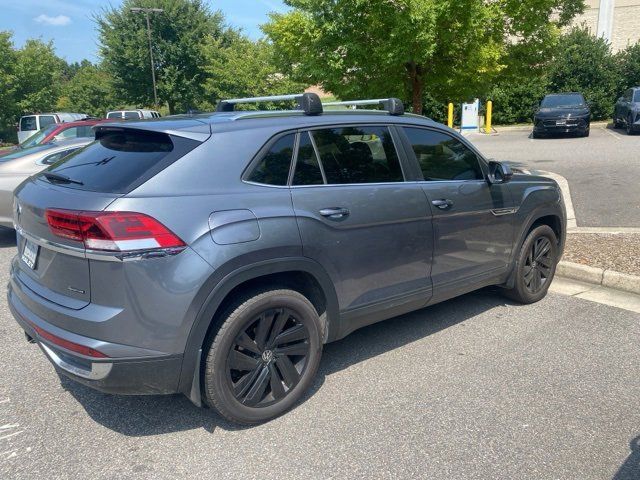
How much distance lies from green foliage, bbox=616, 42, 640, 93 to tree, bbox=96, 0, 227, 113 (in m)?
24.5

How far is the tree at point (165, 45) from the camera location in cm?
3609

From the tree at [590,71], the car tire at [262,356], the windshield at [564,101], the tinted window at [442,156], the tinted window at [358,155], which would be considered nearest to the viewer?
the car tire at [262,356]

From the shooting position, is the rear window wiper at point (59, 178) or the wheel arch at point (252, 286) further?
the rear window wiper at point (59, 178)

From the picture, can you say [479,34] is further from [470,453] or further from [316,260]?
[470,453]

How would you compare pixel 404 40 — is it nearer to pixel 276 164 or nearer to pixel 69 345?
pixel 276 164

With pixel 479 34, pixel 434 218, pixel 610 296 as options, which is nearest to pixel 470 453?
pixel 434 218

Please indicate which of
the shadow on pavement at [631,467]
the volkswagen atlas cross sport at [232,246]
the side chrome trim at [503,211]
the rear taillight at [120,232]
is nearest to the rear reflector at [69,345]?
the volkswagen atlas cross sport at [232,246]

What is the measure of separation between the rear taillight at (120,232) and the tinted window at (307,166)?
916 mm

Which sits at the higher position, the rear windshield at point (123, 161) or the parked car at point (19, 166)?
the rear windshield at point (123, 161)

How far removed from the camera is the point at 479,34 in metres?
7.73

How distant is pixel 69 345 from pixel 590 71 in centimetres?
3112

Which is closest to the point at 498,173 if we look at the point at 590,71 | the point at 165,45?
the point at 590,71

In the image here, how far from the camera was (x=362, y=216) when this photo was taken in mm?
3480

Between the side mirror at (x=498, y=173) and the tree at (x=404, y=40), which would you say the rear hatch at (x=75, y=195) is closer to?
the side mirror at (x=498, y=173)
